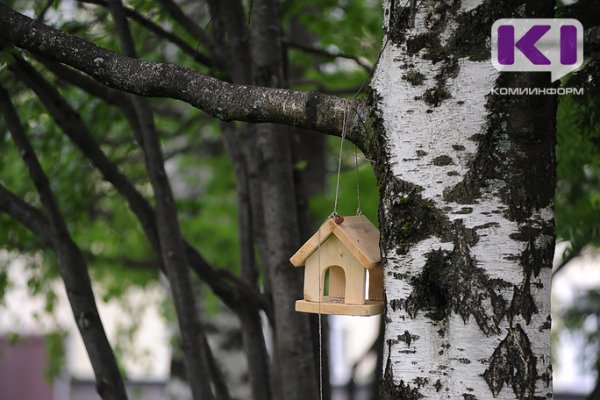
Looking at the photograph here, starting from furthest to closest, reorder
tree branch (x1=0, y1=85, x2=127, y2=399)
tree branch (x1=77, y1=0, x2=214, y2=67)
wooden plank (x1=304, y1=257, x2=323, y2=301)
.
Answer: tree branch (x1=77, y1=0, x2=214, y2=67) < tree branch (x1=0, y1=85, x2=127, y2=399) < wooden plank (x1=304, y1=257, x2=323, y2=301)

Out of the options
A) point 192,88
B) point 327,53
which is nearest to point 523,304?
point 192,88

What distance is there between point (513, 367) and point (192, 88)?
1.09 meters

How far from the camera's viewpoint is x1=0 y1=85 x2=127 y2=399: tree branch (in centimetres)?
314

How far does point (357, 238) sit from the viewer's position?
226 cm

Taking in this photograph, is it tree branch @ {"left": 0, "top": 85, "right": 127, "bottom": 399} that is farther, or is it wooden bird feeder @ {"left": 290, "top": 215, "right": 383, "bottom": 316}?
tree branch @ {"left": 0, "top": 85, "right": 127, "bottom": 399}

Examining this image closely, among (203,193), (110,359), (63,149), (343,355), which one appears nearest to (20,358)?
(343,355)

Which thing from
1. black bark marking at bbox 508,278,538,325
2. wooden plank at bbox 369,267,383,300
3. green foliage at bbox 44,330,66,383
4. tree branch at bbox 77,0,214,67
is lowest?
green foliage at bbox 44,330,66,383

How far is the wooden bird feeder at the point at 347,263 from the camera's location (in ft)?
7.39

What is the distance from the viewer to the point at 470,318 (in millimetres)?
1804

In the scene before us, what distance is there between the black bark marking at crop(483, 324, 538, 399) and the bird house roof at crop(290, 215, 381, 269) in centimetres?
53

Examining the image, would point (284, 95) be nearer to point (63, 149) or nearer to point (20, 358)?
point (63, 149)

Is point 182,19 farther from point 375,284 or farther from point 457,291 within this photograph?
point 457,291

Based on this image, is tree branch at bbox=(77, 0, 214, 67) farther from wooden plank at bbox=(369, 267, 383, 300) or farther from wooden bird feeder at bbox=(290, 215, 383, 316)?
wooden plank at bbox=(369, 267, 383, 300)

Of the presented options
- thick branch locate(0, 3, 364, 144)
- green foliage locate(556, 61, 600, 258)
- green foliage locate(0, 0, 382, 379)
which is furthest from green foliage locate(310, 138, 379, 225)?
thick branch locate(0, 3, 364, 144)
